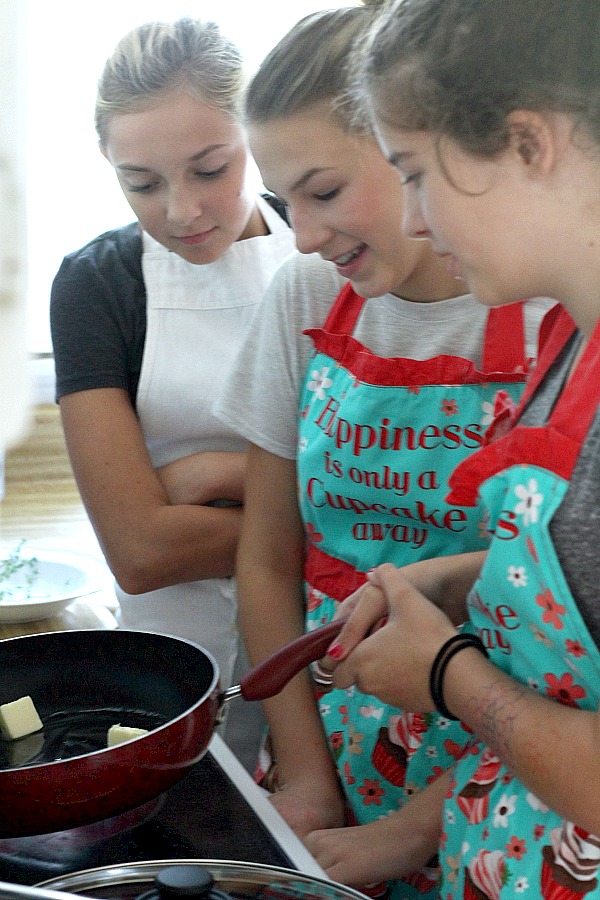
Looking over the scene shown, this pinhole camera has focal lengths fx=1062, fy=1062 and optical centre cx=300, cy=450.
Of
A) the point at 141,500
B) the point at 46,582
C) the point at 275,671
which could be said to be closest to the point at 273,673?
the point at 275,671

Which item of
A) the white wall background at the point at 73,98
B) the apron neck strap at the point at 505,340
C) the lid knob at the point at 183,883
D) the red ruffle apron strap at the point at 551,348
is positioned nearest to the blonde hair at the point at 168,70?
the apron neck strap at the point at 505,340

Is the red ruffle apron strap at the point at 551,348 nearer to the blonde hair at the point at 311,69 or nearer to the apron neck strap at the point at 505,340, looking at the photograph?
the apron neck strap at the point at 505,340

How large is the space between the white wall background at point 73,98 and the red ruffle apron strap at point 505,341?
1.79m

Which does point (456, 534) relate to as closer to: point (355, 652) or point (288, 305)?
point (355, 652)

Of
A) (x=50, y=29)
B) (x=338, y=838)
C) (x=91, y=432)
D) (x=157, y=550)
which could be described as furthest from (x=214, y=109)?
(x=50, y=29)

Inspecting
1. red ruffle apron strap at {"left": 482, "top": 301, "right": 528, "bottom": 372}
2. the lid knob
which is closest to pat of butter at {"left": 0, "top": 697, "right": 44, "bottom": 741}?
the lid knob

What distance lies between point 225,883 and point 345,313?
2.26 ft

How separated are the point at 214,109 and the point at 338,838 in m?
0.89

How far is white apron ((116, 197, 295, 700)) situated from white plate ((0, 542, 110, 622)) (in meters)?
0.45

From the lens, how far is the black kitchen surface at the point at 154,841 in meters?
0.78

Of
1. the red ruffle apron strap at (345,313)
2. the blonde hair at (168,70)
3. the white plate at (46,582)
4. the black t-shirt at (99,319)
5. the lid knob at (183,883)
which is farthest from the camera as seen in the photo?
the white plate at (46,582)

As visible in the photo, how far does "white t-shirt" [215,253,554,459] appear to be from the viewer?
3.71 feet

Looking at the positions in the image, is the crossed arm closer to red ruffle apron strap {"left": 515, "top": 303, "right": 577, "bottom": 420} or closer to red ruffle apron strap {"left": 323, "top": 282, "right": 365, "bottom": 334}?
red ruffle apron strap {"left": 323, "top": 282, "right": 365, "bottom": 334}

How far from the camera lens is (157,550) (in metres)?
1.42
